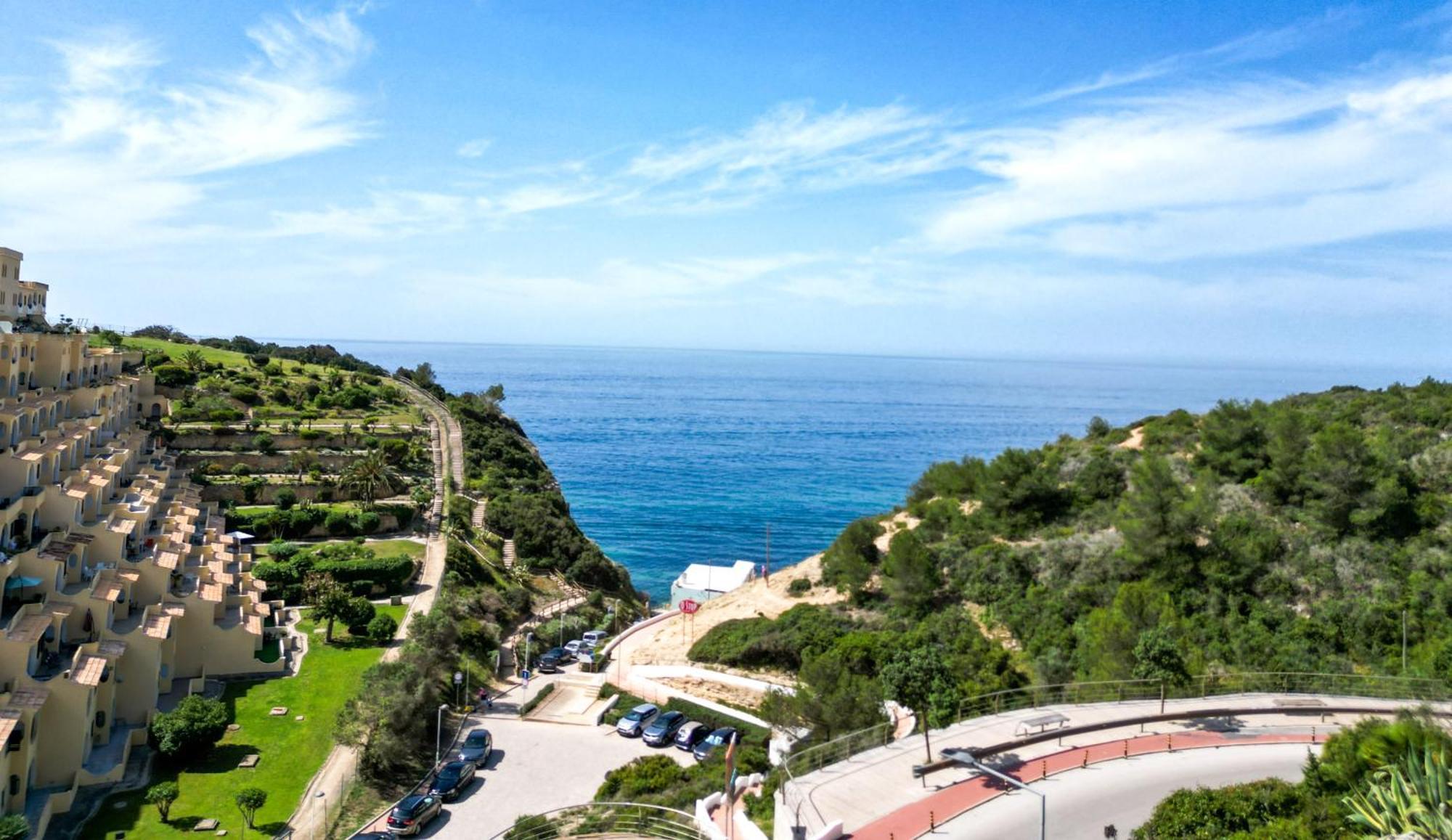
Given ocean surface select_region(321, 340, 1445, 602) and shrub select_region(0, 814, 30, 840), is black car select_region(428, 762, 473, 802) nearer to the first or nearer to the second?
shrub select_region(0, 814, 30, 840)

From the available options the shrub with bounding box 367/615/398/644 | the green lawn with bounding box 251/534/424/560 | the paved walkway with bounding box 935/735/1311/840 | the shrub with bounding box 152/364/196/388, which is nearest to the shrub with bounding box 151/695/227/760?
the shrub with bounding box 367/615/398/644

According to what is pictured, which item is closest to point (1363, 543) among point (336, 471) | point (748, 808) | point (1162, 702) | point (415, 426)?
point (1162, 702)

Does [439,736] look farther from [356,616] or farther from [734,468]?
[734,468]

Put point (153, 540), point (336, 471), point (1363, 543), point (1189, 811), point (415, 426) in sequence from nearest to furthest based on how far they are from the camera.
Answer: point (1189, 811) < point (1363, 543) < point (153, 540) < point (336, 471) < point (415, 426)

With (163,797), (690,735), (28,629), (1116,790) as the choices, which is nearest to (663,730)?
(690,735)

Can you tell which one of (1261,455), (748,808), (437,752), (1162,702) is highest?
(1261,455)

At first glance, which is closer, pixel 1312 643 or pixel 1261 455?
pixel 1312 643

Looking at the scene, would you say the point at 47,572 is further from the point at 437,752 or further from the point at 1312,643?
the point at 1312,643
